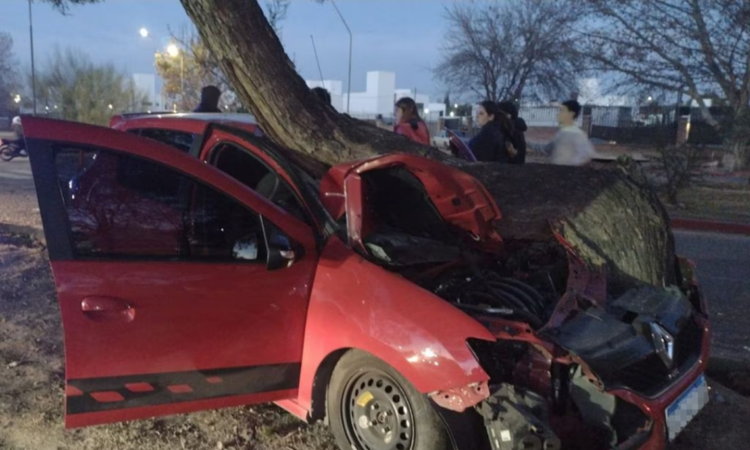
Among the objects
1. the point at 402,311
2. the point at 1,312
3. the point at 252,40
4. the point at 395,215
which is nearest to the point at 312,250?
the point at 402,311

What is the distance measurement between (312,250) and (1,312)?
3357 millimetres

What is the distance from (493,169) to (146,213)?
303cm

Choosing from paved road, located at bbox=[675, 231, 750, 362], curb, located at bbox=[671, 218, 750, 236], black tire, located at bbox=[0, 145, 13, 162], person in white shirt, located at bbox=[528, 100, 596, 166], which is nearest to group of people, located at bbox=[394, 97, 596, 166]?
person in white shirt, located at bbox=[528, 100, 596, 166]

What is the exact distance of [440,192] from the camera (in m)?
3.97

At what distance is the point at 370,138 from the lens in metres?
5.48

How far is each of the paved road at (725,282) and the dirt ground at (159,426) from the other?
98cm

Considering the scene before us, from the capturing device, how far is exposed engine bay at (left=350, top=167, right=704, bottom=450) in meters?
2.90

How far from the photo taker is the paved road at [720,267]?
5.56m

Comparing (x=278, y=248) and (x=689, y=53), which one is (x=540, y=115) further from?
(x=278, y=248)

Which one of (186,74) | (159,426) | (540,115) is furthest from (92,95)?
(159,426)

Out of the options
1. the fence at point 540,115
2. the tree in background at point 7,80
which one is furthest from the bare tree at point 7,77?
the fence at point 540,115

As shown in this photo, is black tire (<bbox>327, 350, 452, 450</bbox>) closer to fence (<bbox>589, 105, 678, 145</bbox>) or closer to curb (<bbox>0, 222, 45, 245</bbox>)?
curb (<bbox>0, 222, 45, 245</bbox>)

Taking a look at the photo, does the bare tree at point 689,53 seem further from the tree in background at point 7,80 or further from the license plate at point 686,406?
the tree in background at point 7,80

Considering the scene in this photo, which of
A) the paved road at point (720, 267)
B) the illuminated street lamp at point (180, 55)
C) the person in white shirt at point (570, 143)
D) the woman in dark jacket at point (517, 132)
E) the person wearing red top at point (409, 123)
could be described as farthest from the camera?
the illuminated street lamp at point (180, 55)
